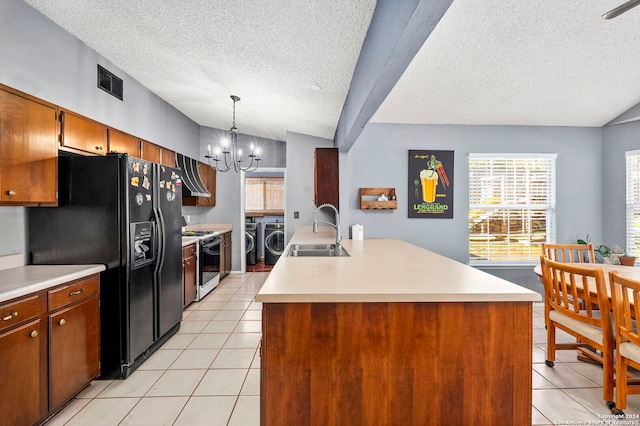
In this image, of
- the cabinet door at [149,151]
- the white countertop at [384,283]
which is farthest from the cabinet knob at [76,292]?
the cabinet door at [149,151]

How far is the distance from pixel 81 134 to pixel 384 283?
2.70 metres

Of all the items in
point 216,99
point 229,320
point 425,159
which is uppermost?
point 216,99

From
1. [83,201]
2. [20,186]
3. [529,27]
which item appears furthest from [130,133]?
[529,27]

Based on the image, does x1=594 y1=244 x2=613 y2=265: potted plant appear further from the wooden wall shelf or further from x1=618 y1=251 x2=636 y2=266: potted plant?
the wooden wall shelf

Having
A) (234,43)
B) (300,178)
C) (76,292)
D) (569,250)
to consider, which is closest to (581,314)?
(569,250)

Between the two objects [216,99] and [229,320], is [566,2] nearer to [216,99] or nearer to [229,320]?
[216,99]

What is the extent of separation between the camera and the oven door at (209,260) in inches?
163

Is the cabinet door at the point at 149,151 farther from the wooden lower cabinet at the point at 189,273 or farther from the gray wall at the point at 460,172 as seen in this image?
the gray wall at the point at 460,172

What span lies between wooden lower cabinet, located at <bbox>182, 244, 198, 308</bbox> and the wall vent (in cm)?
180

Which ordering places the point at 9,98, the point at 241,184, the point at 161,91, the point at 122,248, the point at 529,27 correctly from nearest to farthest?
1. the point at 9,98
2. the point at 529,27
3. the point at 122,248
4. the point at 161,91
5. the point at 241,184

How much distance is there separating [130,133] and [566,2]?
391 centimetres

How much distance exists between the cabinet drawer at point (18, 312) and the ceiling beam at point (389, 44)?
2.25 meters

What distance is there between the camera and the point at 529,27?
2104 mm

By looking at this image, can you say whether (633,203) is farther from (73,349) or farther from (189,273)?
(73,349)
